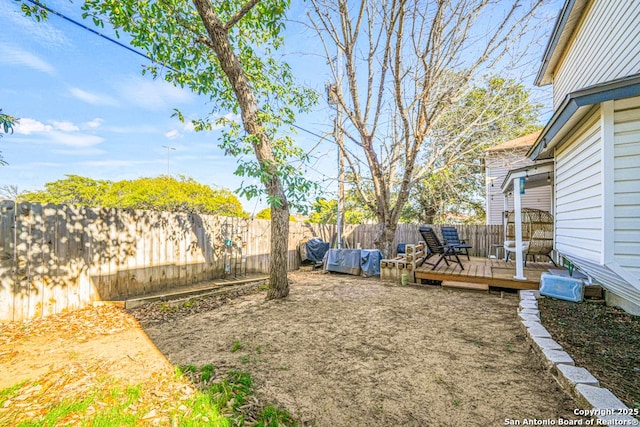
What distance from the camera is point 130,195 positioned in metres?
11.0

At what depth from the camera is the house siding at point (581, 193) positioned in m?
2.76

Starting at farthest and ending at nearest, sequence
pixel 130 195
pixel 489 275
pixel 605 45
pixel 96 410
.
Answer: pixel 130 195
pixel 489 275
pixel 605 45
pixel 96 410

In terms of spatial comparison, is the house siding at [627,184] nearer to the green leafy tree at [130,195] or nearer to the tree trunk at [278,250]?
the tree trunk at [278,250]

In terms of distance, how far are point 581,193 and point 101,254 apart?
7.15 meters

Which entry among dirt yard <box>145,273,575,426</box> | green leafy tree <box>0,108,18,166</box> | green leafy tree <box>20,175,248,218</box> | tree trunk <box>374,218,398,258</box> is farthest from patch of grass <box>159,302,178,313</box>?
green leafy tree <box>20,175,248,218</box>

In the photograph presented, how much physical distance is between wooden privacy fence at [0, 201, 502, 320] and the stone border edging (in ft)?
19.5

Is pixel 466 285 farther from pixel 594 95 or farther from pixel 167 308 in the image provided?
pixel 167 308

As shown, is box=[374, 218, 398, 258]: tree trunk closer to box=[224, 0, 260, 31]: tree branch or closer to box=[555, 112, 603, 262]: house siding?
box=[555, 112, 603, 262]: house siding

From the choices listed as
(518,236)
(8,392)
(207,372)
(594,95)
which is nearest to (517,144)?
(518,236)

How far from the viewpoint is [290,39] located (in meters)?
6.09

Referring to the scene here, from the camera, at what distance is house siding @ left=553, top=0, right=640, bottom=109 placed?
3.04 m

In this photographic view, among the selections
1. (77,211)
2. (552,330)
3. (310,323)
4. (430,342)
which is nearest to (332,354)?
(310,323)

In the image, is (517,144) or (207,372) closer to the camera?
(207,372)

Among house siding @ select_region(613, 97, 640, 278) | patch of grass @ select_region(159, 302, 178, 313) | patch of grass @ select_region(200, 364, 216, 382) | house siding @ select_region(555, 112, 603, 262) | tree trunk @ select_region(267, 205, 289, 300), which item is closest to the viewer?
patch of grass @ select_region(200, 364, 216, 382)
